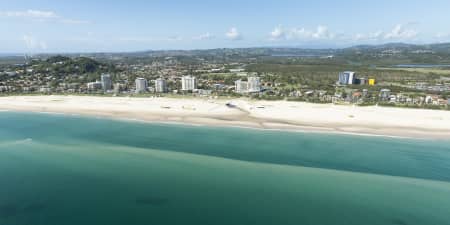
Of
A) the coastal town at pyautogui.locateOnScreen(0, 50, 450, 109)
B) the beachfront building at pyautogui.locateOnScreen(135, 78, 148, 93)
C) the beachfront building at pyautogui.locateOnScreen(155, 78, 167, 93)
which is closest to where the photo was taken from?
the coastal town at pyautogui.locateOnScreen(0, 50, 450, 109)

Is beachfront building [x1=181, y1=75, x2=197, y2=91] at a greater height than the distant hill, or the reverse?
the distant hill

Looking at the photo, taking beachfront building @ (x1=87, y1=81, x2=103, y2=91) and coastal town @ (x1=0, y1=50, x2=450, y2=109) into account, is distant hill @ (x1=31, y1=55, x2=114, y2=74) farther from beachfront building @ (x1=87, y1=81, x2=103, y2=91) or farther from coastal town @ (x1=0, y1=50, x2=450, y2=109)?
beachfront building @ (x1=87, y1=81, x2=103, y2=91)

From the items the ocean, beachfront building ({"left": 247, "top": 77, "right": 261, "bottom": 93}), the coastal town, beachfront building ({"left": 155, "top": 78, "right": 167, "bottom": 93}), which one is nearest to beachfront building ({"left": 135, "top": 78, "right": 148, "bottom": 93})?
the coastal town

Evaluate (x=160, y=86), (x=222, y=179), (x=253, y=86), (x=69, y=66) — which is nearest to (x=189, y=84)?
(x=160, y=86)

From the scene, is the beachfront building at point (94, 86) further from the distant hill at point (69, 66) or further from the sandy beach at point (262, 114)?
the distant hill at point (69, 66)

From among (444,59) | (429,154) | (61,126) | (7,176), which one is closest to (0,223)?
(7,176)

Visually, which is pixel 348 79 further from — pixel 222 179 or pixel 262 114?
pixel 222 179
